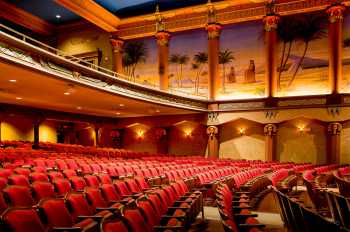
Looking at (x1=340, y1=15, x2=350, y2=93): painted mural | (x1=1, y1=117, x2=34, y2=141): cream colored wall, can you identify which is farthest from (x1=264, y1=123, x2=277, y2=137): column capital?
(x1=1, y1=117, x2=34, y2=141): cream colored wall

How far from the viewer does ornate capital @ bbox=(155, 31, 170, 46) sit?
39.4 ft

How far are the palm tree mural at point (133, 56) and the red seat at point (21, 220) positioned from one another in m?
11.1

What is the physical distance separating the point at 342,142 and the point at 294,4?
419 cm

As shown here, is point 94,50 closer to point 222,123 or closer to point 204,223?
point 222,123

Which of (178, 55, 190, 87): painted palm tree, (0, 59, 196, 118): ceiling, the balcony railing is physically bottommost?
(0, 59, 196, 118): ceiling

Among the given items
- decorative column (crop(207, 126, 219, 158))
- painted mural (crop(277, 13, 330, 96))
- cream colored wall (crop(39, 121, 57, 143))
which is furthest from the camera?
cream colored wall (crop(39, 121, 57, 143))

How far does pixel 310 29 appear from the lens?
10.4 metres

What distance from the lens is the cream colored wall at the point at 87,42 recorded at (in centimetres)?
1331

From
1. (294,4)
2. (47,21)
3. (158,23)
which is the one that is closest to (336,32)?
(294,4)

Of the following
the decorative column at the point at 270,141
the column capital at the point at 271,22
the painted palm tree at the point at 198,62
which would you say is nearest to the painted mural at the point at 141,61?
the painted palm tree at the point at 198,62

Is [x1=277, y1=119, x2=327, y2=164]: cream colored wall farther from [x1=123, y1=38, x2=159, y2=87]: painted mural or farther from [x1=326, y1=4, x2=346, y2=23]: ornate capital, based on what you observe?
[x1=123, y1=38, x2=159, y2=87]: painted mural

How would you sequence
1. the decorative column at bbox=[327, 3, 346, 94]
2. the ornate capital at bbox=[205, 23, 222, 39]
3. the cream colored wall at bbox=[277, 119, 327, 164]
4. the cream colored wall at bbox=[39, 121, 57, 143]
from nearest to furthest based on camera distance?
the decorative column at bbox=[327, 3, 346, 94] → the cream colored wall at bbox=[277, 119, 327, 164] → the ornate capital at bbox=[205, 23, 222, 39] → the cream colored wall at bbox=[39, 121, 57, 143]

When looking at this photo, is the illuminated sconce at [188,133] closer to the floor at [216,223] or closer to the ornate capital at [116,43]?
the ornate capital at [116,43]

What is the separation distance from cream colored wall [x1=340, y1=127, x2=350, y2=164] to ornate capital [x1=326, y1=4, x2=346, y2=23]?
10.0ft
